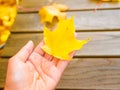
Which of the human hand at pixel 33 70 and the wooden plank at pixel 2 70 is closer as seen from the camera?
the human hand at pixel 33 70

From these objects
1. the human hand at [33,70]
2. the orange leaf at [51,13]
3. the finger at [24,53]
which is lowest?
the human hand at [33,70]

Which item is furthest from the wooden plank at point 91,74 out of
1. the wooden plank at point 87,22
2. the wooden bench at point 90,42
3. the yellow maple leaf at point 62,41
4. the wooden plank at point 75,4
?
the wooden plank at point 75,4

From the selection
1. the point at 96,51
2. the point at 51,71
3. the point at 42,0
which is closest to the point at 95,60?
the point at 96,51

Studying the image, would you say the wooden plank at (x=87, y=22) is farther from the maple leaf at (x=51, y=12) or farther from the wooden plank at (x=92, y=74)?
the wooden plank at (x=92, y=74)

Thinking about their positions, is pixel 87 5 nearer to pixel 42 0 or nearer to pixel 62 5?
pixel 62 5

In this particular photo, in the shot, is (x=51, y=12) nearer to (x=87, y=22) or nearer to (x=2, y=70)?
(x=87, y=22)

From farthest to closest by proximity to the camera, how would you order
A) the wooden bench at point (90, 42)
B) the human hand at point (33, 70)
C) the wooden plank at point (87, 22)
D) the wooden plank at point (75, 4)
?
the wooden plank at point (75, 4), the wooden plank at point (87, 22), the wooden bench at point (90, 42), the human hand at point (33, 70)

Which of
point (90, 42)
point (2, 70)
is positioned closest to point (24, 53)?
A: point (2, 70)

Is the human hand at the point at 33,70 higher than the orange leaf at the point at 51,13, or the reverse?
the orange leaf at the point at 51,13

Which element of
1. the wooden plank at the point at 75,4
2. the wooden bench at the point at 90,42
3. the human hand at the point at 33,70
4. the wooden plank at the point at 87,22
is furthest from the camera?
the wooden plank at the point at 75,4
